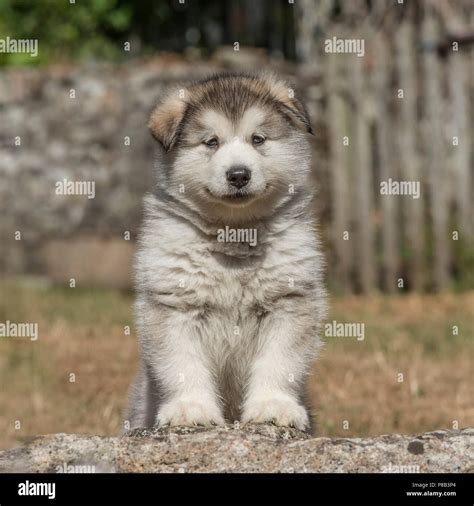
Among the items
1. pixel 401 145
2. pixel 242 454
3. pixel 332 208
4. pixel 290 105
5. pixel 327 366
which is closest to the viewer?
pixel 242 454

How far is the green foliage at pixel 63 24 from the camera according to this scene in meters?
14.9

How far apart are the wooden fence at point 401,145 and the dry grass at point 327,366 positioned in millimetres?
433

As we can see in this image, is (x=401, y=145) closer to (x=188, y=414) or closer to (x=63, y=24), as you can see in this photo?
(x=188, y=414)

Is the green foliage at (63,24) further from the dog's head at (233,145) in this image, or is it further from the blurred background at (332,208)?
the dog's head at (233,145)

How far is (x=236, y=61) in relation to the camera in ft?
39.1

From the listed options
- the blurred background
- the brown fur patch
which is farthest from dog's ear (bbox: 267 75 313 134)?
the blurred background

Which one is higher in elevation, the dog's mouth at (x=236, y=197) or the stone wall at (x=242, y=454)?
the dog's mouth at (x=236, y=197)

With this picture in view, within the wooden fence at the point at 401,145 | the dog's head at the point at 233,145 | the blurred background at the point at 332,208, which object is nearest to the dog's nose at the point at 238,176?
the dog's head at the point at 233,145

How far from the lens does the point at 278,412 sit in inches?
171

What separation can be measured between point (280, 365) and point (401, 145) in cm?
603

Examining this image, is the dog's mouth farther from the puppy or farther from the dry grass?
the dry grass

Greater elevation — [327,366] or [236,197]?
[236,197]

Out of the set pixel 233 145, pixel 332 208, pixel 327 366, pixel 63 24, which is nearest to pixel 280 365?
pixel 233 145

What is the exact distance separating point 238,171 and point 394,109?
5983 mm
